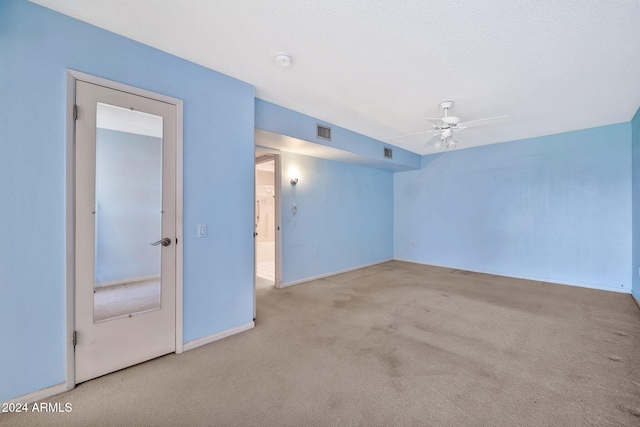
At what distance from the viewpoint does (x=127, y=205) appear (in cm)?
224

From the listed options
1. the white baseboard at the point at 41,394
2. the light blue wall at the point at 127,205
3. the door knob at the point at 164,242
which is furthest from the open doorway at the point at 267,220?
the white baseboard at the point at 41,394

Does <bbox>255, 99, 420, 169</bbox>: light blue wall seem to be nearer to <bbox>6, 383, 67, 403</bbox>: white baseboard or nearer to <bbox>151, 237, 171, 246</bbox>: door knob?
<bbox>151, 237, 171, 246</bbox>: door knob

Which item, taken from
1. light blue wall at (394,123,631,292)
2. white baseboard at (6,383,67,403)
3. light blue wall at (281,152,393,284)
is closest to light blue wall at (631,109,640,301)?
light blue wall at (394,123,631,292)

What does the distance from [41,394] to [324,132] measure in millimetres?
4049

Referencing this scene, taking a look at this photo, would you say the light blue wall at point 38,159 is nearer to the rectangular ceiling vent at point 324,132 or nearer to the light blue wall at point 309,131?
the light blue wall at point 309,131

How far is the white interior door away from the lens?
203 cm

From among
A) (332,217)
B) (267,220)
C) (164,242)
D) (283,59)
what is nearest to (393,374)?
(164,242)

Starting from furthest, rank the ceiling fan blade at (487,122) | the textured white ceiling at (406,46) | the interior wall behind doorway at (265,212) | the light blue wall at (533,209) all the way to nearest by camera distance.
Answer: the interior wall behind doorway at (265,212) < the light blue wall at (533,209) < the ceiling fan blade at (487,122) < the textured white ceiling at (406,46)

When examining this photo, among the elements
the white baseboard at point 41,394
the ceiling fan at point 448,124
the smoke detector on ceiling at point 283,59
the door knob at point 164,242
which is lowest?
the white baseboard at point 41,394

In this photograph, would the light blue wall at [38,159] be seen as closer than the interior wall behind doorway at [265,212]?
Yes

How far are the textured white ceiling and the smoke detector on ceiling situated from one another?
7cm

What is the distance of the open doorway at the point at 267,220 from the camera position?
4578 millimetres

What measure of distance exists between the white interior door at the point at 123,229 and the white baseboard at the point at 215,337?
152 millimetres

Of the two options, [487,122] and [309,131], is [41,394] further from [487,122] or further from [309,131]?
[487,122]
